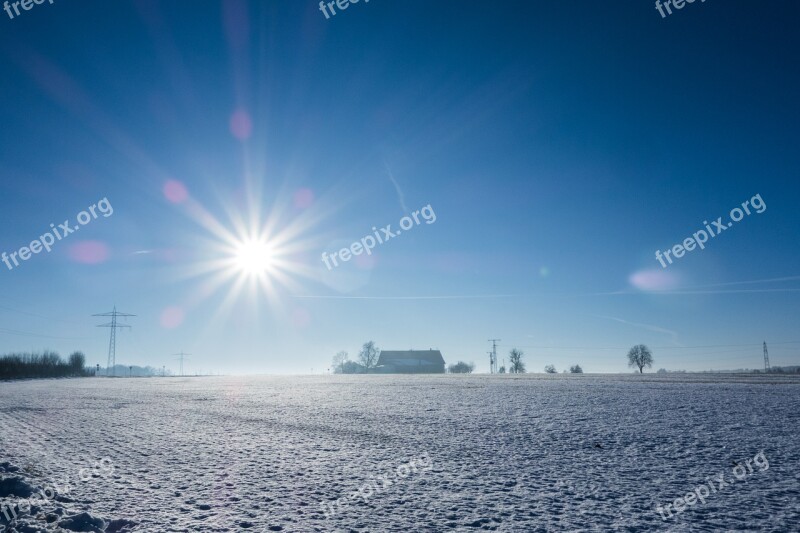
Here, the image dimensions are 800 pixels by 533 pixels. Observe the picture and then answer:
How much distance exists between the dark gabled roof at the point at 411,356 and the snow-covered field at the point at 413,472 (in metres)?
109

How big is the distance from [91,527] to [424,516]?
3125 millimetres

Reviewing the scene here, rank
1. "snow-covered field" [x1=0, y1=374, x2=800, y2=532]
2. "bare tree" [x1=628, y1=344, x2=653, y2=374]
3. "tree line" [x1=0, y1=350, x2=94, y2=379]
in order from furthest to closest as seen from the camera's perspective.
Result: "bare tree" [x1=628, y1=344, x2=653, y2=374], "tree line" [x1=0, y1=350, x2=94, y2=379], "snow-covered field" [x1=0, y1=374, x2=800, y2=532]

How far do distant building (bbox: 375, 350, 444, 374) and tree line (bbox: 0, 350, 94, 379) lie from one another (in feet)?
207

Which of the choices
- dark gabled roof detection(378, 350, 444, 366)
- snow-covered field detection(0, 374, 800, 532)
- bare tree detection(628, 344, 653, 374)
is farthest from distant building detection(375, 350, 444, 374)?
snow-covered field detection(0, 374, 800, 532)

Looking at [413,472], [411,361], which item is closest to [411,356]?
[411,361]

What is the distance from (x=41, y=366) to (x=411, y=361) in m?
77.5

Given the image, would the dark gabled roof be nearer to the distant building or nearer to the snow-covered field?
the distant building

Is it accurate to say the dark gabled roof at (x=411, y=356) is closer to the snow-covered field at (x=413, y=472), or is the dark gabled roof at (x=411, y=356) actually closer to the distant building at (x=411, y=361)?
the distant building at (x=411, y=361)

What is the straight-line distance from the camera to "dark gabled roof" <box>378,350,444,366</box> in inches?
4680

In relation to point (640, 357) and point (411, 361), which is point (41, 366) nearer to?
point (411, 361)

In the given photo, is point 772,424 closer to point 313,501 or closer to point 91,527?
point 313,501

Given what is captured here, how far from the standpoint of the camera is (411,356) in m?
120

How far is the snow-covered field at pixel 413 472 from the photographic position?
14.3 ft

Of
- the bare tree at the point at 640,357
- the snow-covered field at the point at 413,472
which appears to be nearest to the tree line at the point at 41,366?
the snow-covered field at the point at 413,472
